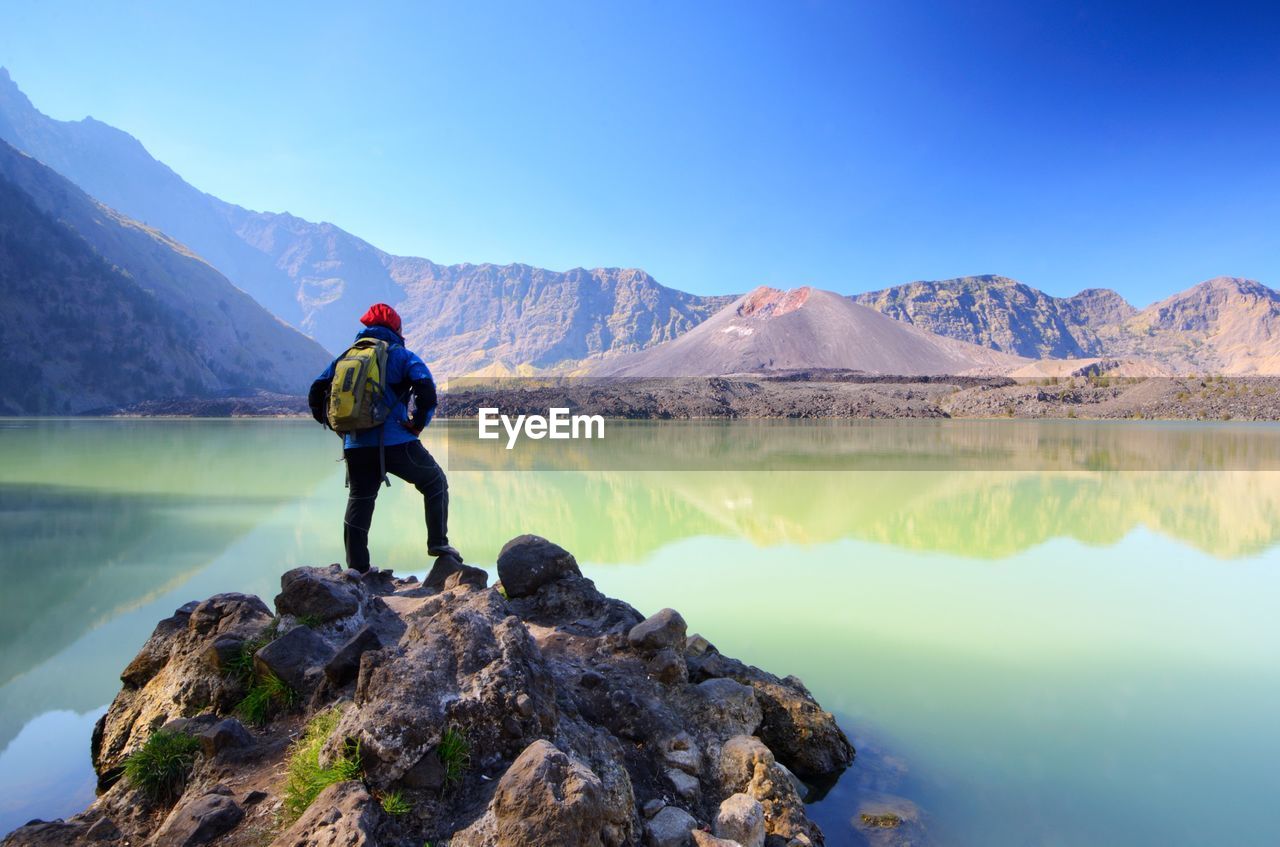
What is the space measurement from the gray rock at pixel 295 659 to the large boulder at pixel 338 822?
1135 mm

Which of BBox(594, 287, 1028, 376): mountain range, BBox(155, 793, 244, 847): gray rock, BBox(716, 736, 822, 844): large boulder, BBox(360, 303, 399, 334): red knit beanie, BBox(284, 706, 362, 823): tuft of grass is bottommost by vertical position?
BBox(716, 736, 822, 844): large boulder

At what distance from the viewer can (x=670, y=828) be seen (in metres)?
3.10

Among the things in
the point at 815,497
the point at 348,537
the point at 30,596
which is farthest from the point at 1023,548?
the point at 30,596

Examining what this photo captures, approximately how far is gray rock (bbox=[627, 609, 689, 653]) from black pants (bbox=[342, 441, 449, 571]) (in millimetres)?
2033

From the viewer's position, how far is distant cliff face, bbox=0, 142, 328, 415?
67625mm

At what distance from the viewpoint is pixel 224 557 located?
9570 mm

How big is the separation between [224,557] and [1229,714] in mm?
11028

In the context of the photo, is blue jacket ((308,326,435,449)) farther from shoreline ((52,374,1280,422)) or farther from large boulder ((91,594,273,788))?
shoreline ((52,374,1280,422))

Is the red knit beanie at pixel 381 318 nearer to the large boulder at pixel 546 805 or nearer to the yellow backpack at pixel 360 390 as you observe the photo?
the yellow backpack at pixel 360 390

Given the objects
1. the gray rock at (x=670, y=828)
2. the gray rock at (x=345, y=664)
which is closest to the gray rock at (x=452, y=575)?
the gray rock at (x=345, y=664)

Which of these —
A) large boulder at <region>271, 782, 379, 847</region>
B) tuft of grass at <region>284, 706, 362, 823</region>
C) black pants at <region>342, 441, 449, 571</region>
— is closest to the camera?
large boulder at <region>271, 782, 379, 847</region>

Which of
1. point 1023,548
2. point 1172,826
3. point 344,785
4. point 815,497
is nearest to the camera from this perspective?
point 344,785

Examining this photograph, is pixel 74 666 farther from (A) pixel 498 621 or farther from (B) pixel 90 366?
(B) pixel 90 366

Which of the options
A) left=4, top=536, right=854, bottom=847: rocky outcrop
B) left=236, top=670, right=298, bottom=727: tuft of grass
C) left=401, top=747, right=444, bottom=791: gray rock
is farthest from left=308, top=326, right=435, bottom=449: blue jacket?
left=401, top=747, right=444, bottom=791: gray rock
